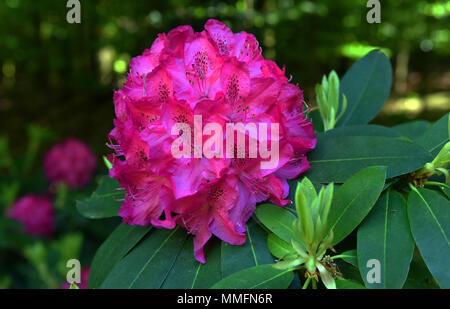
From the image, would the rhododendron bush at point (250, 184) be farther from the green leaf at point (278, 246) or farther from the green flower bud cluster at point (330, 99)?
the green flower bud cluster at point (330, 99)

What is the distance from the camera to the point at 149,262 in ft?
2.44

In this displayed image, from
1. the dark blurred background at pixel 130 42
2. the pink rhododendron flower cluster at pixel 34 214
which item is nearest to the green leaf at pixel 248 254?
the pink rhododendron flower cluster at pixel 34 214

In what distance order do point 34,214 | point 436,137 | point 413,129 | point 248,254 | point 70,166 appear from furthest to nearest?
point 70,166, point 34,214, point 413,129, point 436,137, point 248,254

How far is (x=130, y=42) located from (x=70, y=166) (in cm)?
185

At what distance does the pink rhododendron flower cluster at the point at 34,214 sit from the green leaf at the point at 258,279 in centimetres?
198

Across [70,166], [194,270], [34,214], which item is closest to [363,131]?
[194,270]

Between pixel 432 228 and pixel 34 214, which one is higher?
pixel 432 228

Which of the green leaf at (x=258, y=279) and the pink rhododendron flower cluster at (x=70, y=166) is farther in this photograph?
the pink rhododendron flower cluster at (x=70, y=166)

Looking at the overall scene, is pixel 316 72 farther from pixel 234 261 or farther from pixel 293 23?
pixel 234 261

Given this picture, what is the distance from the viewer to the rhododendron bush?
635 mm

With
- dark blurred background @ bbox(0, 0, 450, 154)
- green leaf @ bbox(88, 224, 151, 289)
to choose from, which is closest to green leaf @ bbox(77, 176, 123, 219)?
green leaf @ bbox(88, 224, 151, 289)

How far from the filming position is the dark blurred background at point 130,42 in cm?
408

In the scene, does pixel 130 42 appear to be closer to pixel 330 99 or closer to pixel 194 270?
pixel 330 99

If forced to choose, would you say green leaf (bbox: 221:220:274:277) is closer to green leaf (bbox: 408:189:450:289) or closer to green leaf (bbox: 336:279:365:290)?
green leaf (bbox: 336:279:365:290)
